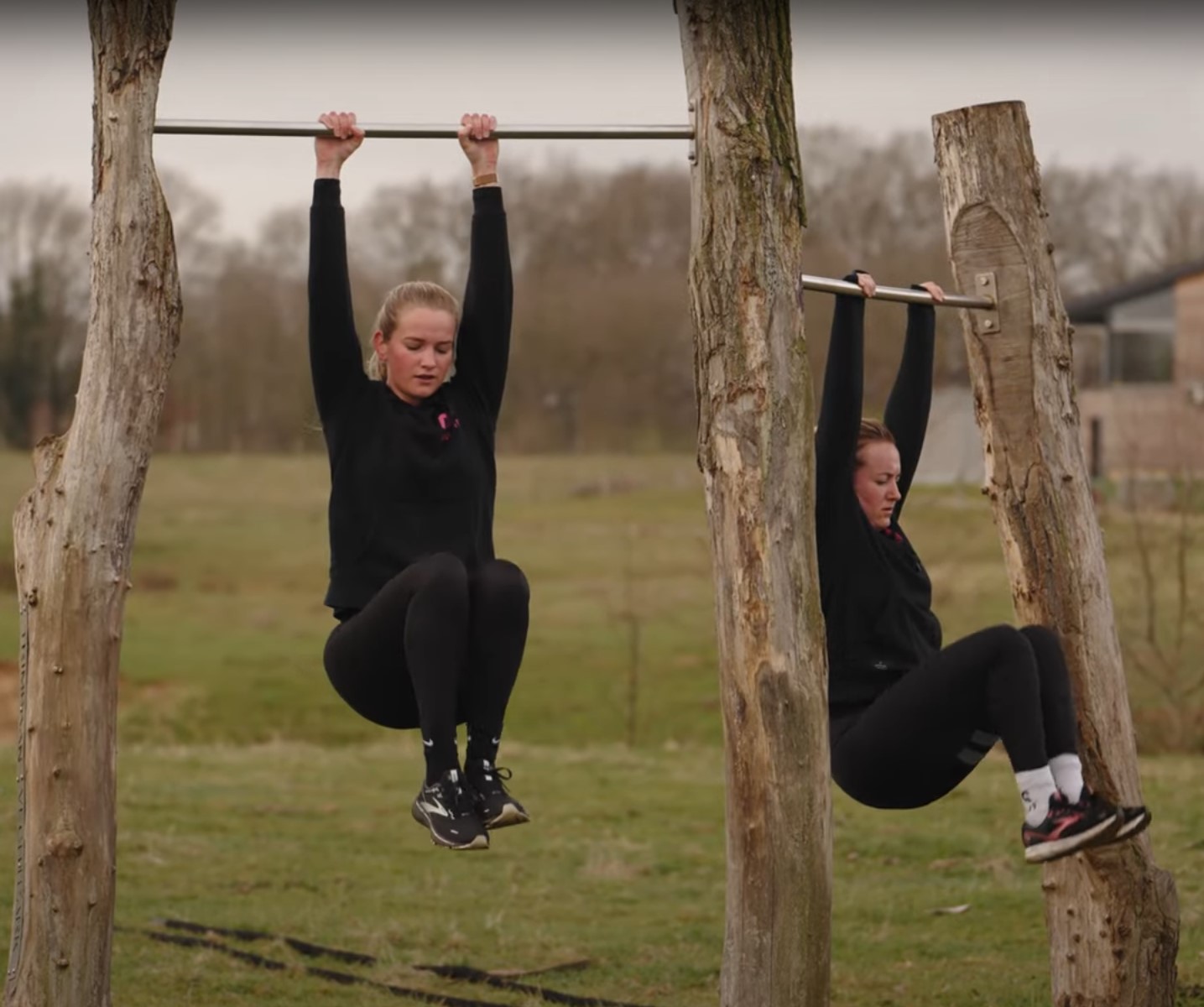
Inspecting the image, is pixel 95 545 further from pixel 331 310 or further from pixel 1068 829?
pixel 1068 829

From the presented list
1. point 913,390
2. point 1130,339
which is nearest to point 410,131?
point 913,390

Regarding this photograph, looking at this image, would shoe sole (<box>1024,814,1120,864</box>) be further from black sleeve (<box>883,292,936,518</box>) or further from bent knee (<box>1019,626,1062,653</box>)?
black sleeve (<box>883,292,936,518</box>)

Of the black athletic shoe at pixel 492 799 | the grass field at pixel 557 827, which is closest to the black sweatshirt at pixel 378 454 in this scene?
the black athletic shoe at pixel 492 799

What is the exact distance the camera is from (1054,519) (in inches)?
231

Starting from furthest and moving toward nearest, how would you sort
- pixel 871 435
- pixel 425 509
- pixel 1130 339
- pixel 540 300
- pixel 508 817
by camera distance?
pixel 1130 339, pixel 540 300, pixel 871 435, pixel 425 509, pixel 508 817

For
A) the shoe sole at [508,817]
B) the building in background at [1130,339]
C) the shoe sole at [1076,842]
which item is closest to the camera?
the shoe sole at [1076,842]

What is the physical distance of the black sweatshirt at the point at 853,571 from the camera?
17.8ft

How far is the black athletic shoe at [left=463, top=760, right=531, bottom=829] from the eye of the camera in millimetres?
5086

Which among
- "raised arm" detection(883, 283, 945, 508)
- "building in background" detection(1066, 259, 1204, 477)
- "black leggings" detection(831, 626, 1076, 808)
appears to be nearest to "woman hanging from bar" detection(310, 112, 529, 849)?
"black leggings" detection(831, 626, 1076, 808)

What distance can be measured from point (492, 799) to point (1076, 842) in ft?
5.24

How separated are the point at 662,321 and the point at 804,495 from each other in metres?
15.3

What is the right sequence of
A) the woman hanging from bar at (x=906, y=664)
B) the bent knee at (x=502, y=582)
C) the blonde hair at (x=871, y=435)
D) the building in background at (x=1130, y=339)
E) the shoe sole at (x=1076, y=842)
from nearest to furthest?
the shoe sole at (x=1076, y=842)
the woman hanging from bar at (x=906, y=664)
the bent knee at (x=502, y=582)
the blonde hair at (x=871, y=435)
the building in background at (x=1130, y=339)

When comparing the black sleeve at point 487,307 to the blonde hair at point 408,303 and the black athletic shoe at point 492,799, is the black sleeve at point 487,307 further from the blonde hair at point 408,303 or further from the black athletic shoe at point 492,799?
the black athletic shoe at point 492,799

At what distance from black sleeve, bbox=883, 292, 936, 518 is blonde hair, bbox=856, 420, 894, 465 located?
119mm
